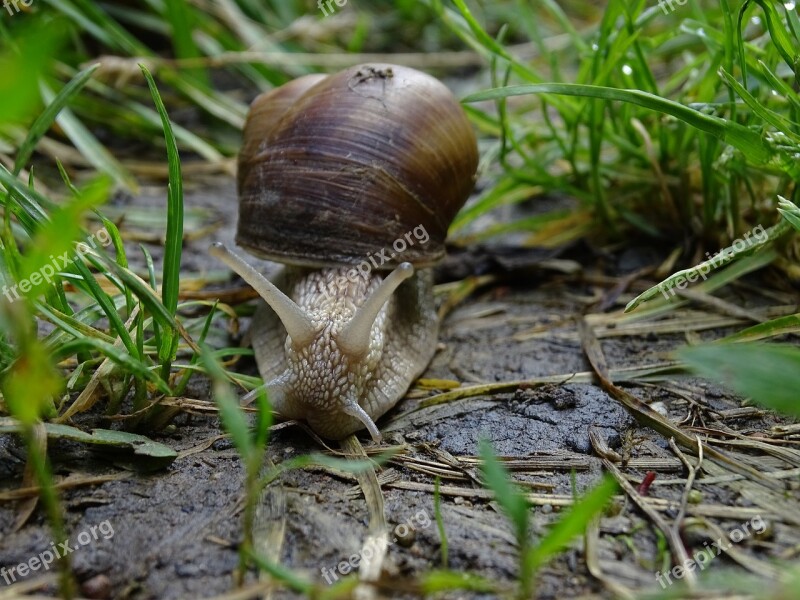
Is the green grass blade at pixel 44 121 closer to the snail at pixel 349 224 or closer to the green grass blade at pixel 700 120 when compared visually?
the snail at pixel 349 224

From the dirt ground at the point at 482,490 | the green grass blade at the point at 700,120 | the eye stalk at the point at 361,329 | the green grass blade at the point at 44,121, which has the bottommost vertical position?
the dirt ground at the point at 482,490

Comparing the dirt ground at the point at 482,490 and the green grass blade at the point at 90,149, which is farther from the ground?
the green grass blade at the point at 90,149

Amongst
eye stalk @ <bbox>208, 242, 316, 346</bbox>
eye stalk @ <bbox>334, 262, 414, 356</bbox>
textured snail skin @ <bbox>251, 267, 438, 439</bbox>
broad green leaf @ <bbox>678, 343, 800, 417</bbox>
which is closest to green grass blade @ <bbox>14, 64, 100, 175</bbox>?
eye stalk @ <bbox>208, 242, 316, 346</bbox>

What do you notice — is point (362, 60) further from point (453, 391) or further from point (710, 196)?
point (453, 391)

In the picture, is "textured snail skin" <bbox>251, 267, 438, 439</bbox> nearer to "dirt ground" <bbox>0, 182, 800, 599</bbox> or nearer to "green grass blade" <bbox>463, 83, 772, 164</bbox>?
"dirt ground" <bbox>0, 182, 800, 599</bbox>

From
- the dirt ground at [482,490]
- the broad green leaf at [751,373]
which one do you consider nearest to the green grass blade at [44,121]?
the dirt ground at [482,490]

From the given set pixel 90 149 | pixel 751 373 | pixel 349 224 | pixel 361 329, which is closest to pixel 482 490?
pixel 361 329

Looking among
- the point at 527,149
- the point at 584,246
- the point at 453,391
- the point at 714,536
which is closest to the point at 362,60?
the point at 527,149
